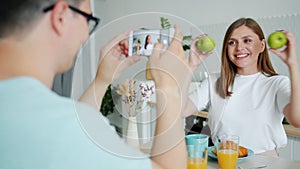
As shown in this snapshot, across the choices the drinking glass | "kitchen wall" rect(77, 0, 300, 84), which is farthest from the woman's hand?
the drinking glass

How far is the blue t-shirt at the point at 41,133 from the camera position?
0.43m

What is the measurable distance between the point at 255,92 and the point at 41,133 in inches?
44.0

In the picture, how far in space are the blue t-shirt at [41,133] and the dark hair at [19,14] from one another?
7 centimetres

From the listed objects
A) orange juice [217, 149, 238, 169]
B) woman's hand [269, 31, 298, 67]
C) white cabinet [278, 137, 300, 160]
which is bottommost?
white cabinet [278, 137, 300, 160]

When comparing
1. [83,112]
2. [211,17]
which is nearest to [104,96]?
[83,112]

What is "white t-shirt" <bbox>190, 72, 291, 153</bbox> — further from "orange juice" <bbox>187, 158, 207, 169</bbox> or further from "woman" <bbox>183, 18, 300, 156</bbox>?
"orange juice" <bbox>187, 158, 207, 169</bbox>

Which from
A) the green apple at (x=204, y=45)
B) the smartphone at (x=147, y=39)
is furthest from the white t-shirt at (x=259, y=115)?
the smartphone at (x=147, y=39)

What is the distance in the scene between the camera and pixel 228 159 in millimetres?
936

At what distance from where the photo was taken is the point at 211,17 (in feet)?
7.92

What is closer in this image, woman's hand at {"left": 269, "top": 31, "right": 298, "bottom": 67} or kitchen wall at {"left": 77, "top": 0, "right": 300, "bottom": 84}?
woman's hand at {"left": 269, "top": 31, "right": 298, "bottom": 67}

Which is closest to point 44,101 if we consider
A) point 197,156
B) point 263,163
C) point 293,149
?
point 197,156

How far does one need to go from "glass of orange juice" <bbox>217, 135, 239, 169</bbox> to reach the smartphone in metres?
0.51

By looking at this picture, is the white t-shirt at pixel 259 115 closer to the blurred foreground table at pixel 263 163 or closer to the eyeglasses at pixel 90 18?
the blurred foreground table at pixel 263 163

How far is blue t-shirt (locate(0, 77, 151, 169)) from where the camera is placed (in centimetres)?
43
